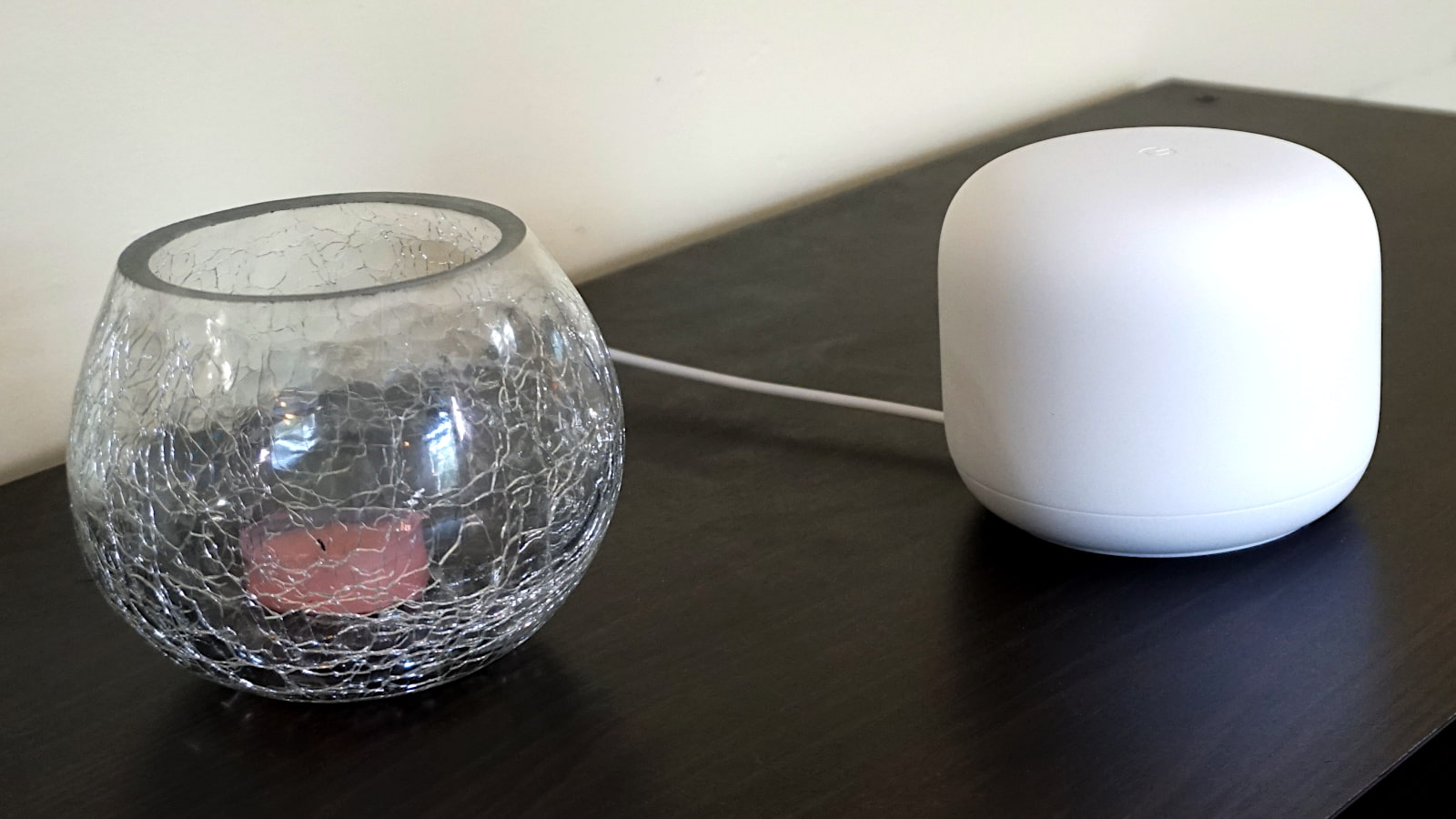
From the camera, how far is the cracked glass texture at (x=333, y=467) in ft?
1.32

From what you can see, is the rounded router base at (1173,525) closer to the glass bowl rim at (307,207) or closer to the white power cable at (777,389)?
the white power cable at (777,389)

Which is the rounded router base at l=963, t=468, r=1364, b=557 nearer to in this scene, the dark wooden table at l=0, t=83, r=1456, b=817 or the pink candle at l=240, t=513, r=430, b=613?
the dark wooden table at l=0, t=83, r=1456, b=817

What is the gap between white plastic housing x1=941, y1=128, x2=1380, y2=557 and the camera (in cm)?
47

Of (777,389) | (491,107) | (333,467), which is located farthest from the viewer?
(491,107)

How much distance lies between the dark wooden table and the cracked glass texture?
4 cm

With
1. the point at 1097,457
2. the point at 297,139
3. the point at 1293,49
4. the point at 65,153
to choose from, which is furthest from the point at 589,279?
the point at 1293,49

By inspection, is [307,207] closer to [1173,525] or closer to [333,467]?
[333,467]

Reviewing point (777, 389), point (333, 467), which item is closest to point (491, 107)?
point (777, 389)

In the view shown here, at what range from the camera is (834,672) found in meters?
0.46

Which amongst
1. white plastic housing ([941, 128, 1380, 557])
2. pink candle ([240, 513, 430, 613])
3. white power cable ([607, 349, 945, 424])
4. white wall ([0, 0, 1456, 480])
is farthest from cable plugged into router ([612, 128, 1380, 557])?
white wall ([0, 0, 1456, 480])

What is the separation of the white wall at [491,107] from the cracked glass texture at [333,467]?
22 centimetres

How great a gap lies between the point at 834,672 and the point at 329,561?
6.5 inches

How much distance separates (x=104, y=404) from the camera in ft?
1.38

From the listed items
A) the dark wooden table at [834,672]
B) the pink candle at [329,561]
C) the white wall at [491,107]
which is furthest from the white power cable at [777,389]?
the pink candle at [329,561]
